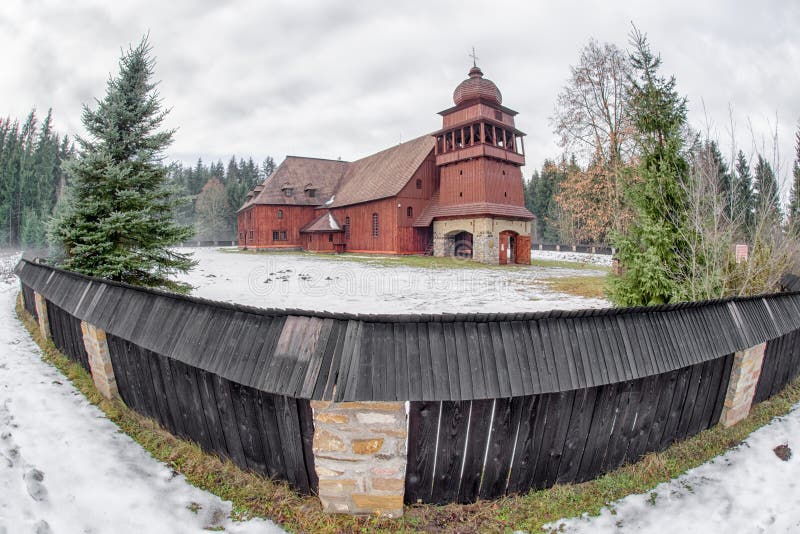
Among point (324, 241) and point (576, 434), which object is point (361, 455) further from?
point (324, 241)

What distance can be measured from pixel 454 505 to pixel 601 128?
18.3 meters

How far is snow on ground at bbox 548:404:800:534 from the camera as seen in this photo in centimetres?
339

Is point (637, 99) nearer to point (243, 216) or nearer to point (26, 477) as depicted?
point (26, 477)

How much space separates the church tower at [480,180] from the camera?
24531mm

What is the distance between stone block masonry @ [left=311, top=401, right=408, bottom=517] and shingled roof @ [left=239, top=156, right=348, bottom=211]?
38.3 m

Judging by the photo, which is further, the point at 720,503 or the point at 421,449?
the point at 720,503

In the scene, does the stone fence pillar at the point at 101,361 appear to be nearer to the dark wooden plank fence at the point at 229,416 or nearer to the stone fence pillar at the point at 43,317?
the dark wooden plank fence at the point at 229,416

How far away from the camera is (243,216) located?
45219 mm

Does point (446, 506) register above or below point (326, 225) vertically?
below

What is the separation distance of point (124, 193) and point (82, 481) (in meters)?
6.93

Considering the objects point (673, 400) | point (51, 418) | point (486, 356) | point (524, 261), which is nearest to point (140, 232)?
point (51, 418)

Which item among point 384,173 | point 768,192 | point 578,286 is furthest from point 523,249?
point 768,192

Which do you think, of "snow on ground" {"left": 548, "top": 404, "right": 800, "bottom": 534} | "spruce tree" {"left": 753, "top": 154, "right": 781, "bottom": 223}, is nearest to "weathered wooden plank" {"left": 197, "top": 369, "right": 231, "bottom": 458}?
"snow on ground" {"left": 548, "top": 404, "right": 800, "bottom": 534}

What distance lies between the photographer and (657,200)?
6.63m
